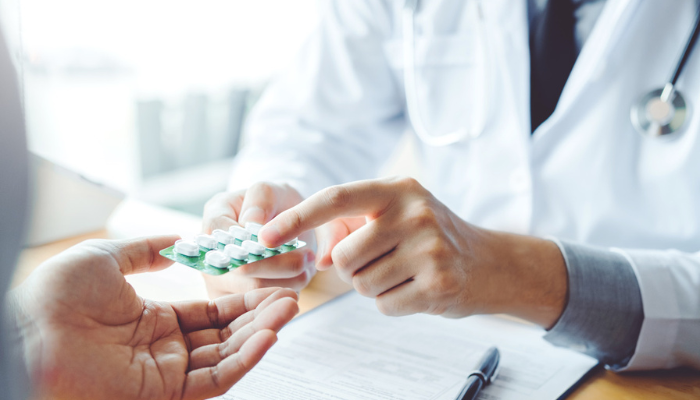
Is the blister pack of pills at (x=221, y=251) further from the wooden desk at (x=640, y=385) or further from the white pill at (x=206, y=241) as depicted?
the wooden desk at (x=640, y=385)

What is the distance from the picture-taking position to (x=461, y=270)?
1.79 ft

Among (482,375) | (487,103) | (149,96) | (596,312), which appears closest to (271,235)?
(482,375)

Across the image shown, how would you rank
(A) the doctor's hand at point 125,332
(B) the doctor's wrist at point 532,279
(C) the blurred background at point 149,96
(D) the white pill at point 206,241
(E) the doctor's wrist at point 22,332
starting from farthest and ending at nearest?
(C) the blurred background at point 149,96
(B) the doctor's wrist at point 532,279
(D) the white pill at point 206,241
(A) the doctor's hand at point 125,332
(E) the doctor's wrist at point 22,332

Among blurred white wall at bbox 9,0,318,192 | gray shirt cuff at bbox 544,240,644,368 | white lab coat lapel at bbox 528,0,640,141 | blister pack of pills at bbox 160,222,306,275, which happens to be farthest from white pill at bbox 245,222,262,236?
blurred white wall at bbox 9,0,318,192

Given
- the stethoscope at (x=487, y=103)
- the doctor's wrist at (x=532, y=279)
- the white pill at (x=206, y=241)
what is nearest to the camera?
the white pill at (x=206, y=241)

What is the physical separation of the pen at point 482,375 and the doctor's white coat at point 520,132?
168 millimetres

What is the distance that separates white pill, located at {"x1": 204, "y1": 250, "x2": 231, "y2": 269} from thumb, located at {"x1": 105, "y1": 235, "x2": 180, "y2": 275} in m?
0.06

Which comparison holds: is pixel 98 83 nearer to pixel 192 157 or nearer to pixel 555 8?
pixel 192 157

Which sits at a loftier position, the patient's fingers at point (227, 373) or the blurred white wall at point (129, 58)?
the blurred white wall at point (129, 58)

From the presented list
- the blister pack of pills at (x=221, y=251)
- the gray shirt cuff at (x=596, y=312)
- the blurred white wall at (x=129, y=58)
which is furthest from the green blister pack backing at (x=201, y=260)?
the blurred white wall at (x=129, y=58)

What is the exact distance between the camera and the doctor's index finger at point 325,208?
18.3 inches

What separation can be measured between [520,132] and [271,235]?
50 cm

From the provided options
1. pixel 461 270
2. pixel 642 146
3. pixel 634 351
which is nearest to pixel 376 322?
pixel 461 270

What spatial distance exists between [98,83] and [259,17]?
2.21 ft
